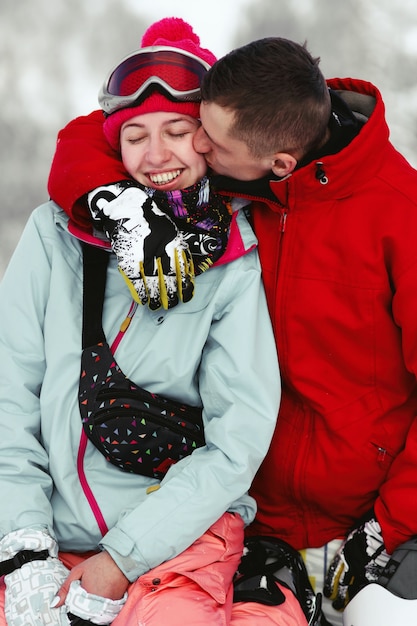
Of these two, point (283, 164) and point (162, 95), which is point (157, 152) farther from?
point (283, 164)

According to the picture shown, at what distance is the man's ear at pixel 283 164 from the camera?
52.5 inches

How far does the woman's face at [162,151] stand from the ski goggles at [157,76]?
0.04 meters

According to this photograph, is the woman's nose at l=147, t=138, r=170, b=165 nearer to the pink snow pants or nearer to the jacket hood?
the jacket hood

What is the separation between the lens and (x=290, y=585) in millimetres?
1417

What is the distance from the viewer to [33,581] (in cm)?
127

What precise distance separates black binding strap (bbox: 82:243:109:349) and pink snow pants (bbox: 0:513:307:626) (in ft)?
1.29

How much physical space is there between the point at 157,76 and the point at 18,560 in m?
0.83

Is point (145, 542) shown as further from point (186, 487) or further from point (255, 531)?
point (255, 531)

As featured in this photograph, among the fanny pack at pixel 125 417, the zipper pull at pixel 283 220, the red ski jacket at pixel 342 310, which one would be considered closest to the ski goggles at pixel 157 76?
the red ski jacket at pixel 342 310

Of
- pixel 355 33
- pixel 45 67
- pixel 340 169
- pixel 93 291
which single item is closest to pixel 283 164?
pixel 340 169

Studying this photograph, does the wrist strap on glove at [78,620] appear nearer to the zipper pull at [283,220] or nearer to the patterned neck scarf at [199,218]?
the patterned neck scarf at [199,218]

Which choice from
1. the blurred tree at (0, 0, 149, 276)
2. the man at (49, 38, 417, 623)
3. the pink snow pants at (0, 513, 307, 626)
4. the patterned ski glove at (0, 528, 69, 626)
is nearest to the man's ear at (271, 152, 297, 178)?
the man at (49, 38, 417, 623)

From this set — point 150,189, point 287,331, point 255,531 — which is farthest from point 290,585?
point 150,189

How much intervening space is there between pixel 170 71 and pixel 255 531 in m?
0.90
